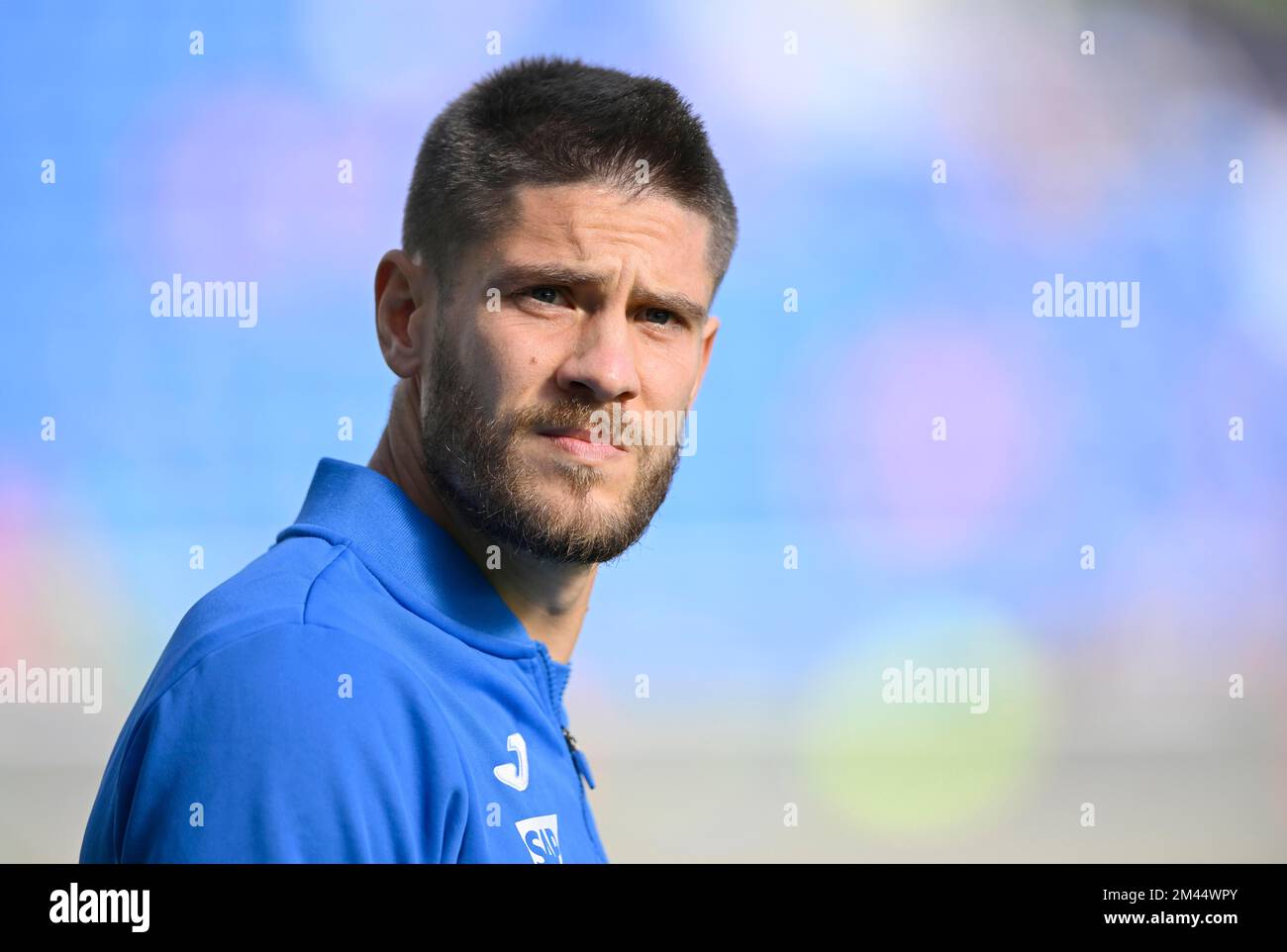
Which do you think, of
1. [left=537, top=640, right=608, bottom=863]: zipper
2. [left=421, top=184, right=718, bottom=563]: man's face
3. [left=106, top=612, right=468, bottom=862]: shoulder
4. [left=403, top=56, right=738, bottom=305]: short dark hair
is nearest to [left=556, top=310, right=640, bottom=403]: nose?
[left=421, top=184, right=718, bottom=563]: man's face

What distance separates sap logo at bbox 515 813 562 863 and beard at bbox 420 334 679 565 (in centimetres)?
33

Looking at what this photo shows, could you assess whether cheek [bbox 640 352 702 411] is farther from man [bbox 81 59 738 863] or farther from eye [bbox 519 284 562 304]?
eye [bbox 519 284 562 304]

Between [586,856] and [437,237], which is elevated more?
[437,237]

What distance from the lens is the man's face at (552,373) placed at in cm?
160

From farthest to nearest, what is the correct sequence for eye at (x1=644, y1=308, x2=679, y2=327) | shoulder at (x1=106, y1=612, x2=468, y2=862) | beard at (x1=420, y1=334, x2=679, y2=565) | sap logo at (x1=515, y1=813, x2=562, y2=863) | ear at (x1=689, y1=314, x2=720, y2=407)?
ear at (x1=689, y1=314, x2=720, y2=407) → eye at (x1=644, y1=308, x2=679, y2=327) → beard at (x1=420, y1=334, x2=679, y2=565) → sap logo at (x1=515, y1=813, x2=562, y2=863) → shoulder at (x1=106, y1=612, x2=468, y2=862)

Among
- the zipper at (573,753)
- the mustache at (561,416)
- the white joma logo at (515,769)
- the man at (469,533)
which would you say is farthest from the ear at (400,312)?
the white joma logo at (515,769)

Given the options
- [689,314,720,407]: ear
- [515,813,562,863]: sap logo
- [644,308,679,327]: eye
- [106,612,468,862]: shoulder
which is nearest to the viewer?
[106,612,468,862]: shoulder

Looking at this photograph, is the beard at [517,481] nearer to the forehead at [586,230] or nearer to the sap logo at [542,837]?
the forehead at [586,230]

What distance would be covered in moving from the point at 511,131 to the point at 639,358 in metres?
0.35

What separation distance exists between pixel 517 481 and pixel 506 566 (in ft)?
0.43

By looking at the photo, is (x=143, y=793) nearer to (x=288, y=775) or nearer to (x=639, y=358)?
(x=288, y=775)

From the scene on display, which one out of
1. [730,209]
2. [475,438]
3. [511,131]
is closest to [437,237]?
[511,131]

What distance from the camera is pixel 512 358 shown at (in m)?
1.61

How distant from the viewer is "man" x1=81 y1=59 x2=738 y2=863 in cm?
120
